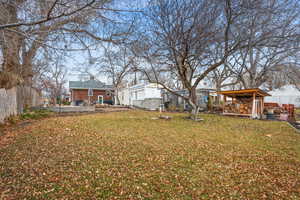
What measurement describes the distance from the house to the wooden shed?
1859 centimetres

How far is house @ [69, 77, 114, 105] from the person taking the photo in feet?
88.9

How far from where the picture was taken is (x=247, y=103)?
43.2ft

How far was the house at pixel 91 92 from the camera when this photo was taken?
27.1 m

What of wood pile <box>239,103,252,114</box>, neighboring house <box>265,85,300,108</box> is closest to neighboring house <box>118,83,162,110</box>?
wood pile <box>239,103,252,114</box>

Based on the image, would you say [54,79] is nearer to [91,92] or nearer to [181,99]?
[91,92]

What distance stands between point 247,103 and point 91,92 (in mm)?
23297

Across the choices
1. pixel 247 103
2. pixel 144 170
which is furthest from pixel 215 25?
pixel 247 103

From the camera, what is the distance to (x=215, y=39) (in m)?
7.93

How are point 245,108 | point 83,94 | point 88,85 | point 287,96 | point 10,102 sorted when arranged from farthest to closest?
1. point 287,96
2. point 88,85
3. point 83,94
4. point 245,108
5. point 10,102

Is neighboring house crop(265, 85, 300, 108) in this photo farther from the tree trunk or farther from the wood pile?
the tree trunk

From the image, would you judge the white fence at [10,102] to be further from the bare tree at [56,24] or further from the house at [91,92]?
the house at [91,92]

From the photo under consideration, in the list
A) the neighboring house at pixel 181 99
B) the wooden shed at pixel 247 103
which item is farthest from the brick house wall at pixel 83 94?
the wooden shed at pixel 247 103

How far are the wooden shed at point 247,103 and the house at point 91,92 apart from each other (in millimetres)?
18586

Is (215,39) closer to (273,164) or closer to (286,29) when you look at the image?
(286,29)
